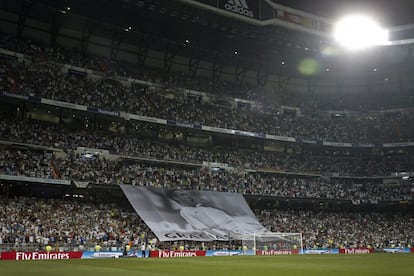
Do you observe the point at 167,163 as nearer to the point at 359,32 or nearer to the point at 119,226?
the point at 119,226

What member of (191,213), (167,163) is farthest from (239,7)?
(191,213)

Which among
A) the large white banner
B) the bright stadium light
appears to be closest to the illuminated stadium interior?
the large white banner

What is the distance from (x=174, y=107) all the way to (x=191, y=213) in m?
18.5

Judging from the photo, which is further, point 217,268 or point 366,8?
point 366,8

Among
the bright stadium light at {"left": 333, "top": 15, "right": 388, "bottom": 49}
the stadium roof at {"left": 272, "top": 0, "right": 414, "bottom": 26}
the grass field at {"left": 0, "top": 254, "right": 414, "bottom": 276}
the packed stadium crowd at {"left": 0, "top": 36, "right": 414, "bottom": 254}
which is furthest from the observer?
the bright stadium light at {"left": 333, "top": 15, "right": 388, "bottom": 49}

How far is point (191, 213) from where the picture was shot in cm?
5112

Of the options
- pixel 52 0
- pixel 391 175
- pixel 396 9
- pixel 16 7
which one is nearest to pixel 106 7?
pixel 52 0

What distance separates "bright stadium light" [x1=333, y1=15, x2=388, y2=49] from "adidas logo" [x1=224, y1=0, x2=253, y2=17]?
13192mm

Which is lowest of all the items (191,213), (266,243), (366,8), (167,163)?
(266,243)

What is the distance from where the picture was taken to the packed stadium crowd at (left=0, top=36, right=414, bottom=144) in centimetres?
5288

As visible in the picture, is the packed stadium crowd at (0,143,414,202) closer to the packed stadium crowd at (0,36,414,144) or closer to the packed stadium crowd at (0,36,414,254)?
the packed stadium crowd at (0,36,414,254)

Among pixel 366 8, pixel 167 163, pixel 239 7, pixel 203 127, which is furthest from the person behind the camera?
pixel 203 127

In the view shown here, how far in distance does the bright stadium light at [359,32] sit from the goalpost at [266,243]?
89.1 feet

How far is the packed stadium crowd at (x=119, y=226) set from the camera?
129 feet
